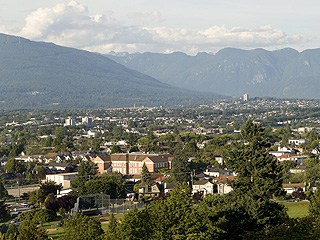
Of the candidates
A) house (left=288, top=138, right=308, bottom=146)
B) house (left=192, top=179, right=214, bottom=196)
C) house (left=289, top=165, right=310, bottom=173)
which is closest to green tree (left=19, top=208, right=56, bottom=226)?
house (left=192, top=179, right=214, bottom=196)

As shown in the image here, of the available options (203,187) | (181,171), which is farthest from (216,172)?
(203,187)

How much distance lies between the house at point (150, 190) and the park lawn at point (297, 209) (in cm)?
1284

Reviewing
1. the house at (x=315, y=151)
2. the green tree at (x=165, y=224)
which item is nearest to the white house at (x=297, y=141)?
the house at (x=315, y=151)

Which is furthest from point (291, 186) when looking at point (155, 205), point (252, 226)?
point (155, 205)

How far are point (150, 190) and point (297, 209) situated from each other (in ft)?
53.8

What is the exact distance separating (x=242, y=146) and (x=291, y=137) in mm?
86092

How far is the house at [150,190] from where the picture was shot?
5694cm

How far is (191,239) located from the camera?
21562mm

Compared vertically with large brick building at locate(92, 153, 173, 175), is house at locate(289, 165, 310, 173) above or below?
below

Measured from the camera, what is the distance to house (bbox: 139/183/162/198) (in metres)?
56.9

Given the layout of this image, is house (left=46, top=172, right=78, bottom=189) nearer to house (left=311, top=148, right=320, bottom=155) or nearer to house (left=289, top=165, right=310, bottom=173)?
house (left=289, top=165, right=310, bottom=173)

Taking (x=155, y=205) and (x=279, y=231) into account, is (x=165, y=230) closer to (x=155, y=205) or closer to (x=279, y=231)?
(x=155, y=205)

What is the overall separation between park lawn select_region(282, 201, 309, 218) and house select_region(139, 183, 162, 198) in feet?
42.1

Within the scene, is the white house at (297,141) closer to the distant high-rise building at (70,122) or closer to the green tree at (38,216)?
the green tree at (38,216)
